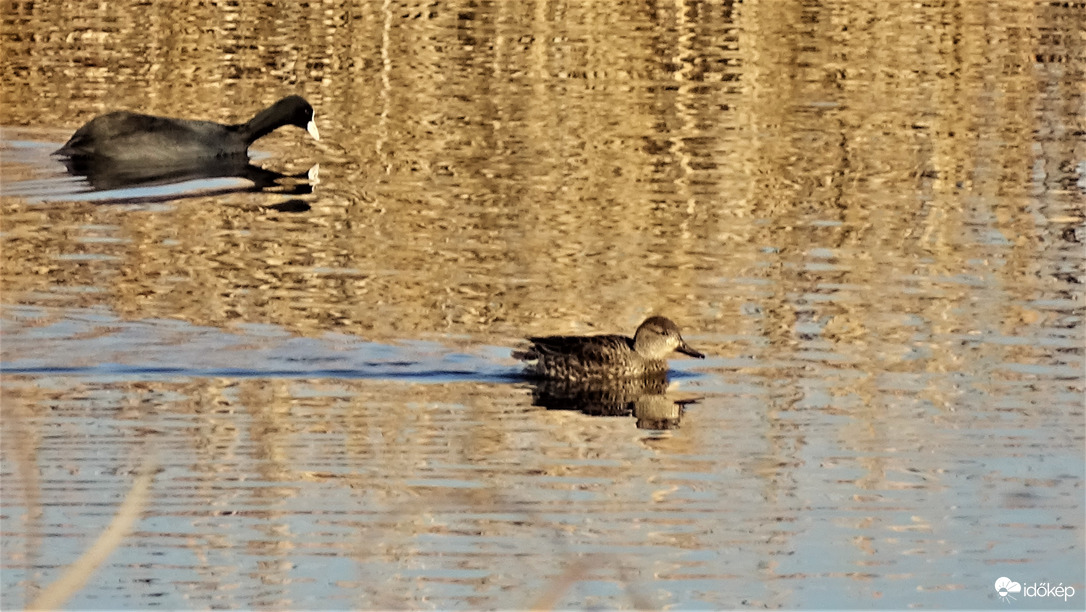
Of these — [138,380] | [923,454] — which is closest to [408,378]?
[138,380]

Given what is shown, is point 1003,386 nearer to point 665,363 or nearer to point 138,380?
point 665,363

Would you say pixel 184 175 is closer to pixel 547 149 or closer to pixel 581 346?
pixel 547 149

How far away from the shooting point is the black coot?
15.4m

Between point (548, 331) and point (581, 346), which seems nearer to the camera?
point (581, 346)

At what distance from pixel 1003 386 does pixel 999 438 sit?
838mm

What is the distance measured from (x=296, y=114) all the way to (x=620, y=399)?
6.99 metres

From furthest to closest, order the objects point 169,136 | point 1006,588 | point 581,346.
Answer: point 169,136 < point 581,346 < point 1006,588

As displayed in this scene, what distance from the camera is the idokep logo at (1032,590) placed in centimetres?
680

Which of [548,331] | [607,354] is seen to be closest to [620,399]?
[607,354]

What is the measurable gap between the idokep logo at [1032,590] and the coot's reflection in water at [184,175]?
27.0 ft

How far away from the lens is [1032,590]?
22.4 feet

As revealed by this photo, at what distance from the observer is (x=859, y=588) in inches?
268

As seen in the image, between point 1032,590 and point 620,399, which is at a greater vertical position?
point 620,399

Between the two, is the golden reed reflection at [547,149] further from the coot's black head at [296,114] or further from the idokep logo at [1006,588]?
the idokep logo at [1006,588]
